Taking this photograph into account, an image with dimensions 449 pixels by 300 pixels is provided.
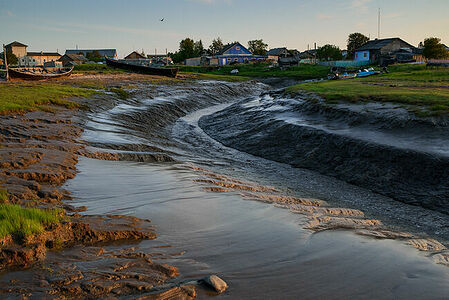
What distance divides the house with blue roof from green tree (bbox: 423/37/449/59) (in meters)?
45.0

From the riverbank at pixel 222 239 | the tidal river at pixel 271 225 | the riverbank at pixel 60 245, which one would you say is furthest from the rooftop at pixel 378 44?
the riverbank at pixel 60 245

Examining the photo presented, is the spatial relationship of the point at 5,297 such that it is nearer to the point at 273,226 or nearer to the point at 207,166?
the point at 273,226

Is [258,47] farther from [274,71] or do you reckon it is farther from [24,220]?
[24,220]

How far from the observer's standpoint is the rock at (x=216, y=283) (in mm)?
3645

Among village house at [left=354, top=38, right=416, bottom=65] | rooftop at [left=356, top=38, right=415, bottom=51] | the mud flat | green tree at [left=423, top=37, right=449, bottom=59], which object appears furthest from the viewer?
rooftop at [left=356, top=38, right=415, bottom=51]

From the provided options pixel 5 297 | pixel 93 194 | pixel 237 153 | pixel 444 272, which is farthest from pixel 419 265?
pixel 237 153

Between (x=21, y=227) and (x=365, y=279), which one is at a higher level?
(x=21, y=227)

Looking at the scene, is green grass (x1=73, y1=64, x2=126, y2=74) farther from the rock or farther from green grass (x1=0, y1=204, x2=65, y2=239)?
the rock

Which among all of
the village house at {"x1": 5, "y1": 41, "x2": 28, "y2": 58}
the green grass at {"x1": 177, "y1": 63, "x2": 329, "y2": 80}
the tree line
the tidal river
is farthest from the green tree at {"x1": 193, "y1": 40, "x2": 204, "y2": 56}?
the tidal river

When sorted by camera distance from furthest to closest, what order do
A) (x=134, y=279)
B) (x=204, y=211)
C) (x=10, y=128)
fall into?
(x=10, y=128) → (x=204, y=211) → (x=134, y=279)

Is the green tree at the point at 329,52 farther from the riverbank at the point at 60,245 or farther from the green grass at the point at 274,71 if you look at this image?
the riverbank at the point at 60,245

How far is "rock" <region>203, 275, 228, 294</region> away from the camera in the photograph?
3645 mm

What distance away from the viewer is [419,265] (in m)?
4.64

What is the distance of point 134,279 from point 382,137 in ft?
35.6
